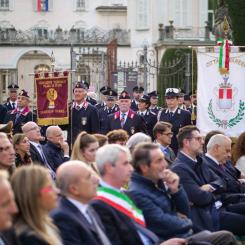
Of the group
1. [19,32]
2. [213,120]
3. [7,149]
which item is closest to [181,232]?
[7,149]

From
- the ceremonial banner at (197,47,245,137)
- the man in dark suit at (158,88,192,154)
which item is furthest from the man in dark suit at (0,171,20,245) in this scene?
the man in dark suit at (158,88,192,154)

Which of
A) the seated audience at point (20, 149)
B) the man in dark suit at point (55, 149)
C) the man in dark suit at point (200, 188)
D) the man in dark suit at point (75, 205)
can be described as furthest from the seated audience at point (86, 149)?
the man in dark suit at point (55, 149)

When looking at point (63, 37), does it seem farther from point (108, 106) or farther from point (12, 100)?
point (108, 106)

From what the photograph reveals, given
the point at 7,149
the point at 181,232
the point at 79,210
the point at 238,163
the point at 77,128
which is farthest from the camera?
the point at 77,128

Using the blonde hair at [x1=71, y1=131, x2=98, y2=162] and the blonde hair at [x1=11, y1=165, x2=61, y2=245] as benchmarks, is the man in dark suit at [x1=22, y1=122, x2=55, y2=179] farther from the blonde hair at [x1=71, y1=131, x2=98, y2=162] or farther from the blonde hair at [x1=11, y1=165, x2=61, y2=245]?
the blonde hair at [x1=11, y1=165, x2=61, y2=245]

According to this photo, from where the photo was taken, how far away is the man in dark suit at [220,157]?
1152cm

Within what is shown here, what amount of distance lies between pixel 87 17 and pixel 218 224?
64126 millimetres

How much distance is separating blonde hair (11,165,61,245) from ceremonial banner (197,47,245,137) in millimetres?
9793

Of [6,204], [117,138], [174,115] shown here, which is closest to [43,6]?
[174,115]

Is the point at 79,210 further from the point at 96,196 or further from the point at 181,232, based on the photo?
the point at 181,232

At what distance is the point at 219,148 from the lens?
454 inches

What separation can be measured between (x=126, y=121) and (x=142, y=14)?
44.3 m

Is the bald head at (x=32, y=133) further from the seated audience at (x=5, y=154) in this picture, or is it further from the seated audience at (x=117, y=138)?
the seated audience at (x=5, y=154)

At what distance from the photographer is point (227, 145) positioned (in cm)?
1155
